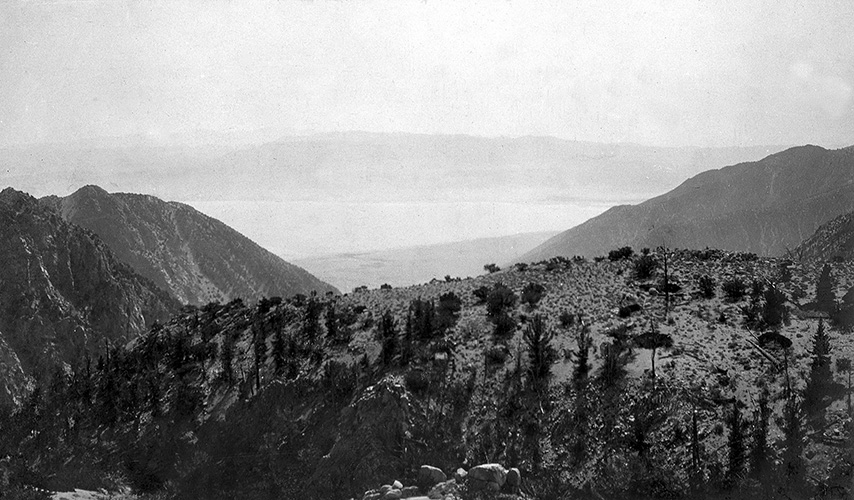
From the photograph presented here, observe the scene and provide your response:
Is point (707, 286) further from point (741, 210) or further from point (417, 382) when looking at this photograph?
point (741, 210)

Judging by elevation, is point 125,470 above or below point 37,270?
below

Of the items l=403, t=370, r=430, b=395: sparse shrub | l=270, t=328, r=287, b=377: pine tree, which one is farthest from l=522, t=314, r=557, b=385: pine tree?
l=270, t=328, r=287, b=377: pine tree

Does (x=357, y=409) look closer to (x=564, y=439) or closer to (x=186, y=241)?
(x=564, y=439)

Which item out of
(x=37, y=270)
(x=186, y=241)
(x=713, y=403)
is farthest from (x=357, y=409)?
(x=186, y=241)

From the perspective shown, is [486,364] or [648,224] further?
[648,224]

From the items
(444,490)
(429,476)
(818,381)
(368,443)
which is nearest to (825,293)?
(818,381)
